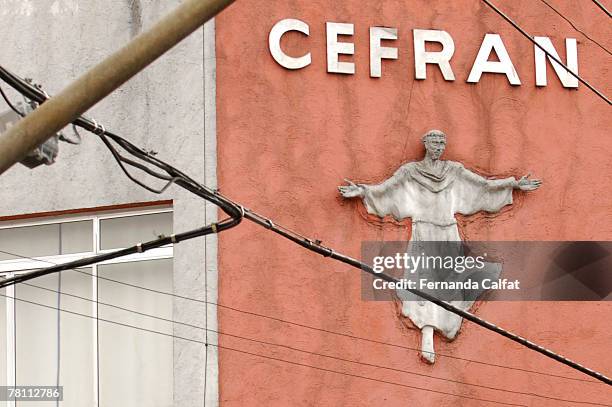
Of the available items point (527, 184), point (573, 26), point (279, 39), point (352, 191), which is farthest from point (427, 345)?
point (573, 26)

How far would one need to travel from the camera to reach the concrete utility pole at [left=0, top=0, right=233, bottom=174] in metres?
6.78

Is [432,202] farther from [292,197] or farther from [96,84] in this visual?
[96,84]

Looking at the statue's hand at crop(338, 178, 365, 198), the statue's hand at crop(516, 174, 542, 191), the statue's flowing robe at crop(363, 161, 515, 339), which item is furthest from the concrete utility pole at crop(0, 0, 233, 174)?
the statue's hand at crop(516, 174, 542, 191)

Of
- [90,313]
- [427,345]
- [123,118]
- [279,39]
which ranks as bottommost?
[427,345]

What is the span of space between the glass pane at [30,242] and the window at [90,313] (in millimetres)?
11

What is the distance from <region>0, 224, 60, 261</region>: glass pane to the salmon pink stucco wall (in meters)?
2.21

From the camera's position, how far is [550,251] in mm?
16812

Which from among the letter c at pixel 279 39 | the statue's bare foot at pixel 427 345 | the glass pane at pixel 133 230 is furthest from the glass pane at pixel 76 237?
the statue's bare foot at pixel 427 345

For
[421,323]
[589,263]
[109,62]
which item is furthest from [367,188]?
[109,62]

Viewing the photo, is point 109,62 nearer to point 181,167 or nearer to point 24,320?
point 181,167

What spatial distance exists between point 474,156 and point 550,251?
1320mm

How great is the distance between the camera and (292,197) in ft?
53.4

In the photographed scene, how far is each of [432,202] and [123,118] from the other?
343cm

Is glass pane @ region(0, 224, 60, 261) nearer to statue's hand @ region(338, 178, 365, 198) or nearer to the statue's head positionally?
statue's hand @ region(338, 178, 365, 198)
